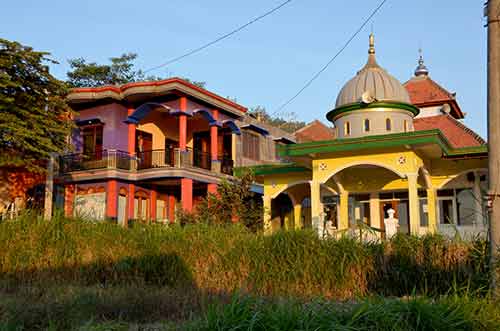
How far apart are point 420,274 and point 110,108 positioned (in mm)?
19130

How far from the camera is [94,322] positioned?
6.62 meters

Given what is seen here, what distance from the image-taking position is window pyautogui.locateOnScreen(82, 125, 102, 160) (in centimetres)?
2594

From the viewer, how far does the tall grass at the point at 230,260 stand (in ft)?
29.4

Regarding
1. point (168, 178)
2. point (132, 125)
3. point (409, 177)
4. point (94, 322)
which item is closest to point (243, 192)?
point (409, 177)

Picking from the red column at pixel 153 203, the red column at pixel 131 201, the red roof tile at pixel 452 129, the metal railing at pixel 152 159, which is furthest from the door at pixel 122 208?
the red roof tile at pixel 452 129

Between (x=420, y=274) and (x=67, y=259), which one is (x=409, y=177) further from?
(x=67, y=259)

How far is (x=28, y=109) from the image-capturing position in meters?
19.9

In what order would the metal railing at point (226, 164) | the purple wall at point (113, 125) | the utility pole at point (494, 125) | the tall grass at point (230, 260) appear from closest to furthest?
the utility pole at point (494, 125) < the tall grass at point (230, 260) < the purple wall at point (113, 125) < the metal railing at point (226, 164)

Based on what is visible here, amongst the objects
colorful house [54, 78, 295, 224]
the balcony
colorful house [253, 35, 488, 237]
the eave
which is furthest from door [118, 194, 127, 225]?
the eave

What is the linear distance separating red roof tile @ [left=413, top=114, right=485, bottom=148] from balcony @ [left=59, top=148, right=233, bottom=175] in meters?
9.92

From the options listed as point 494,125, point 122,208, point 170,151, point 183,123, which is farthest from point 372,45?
point 494,125

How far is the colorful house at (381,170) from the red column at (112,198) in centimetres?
641

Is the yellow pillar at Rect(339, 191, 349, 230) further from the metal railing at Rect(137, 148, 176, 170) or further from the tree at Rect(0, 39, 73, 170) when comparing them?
the tree at Rect(0, 39, 73, 170)

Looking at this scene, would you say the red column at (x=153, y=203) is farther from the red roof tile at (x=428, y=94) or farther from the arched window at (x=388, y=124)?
the red roof tile at (x=428, y=94)
